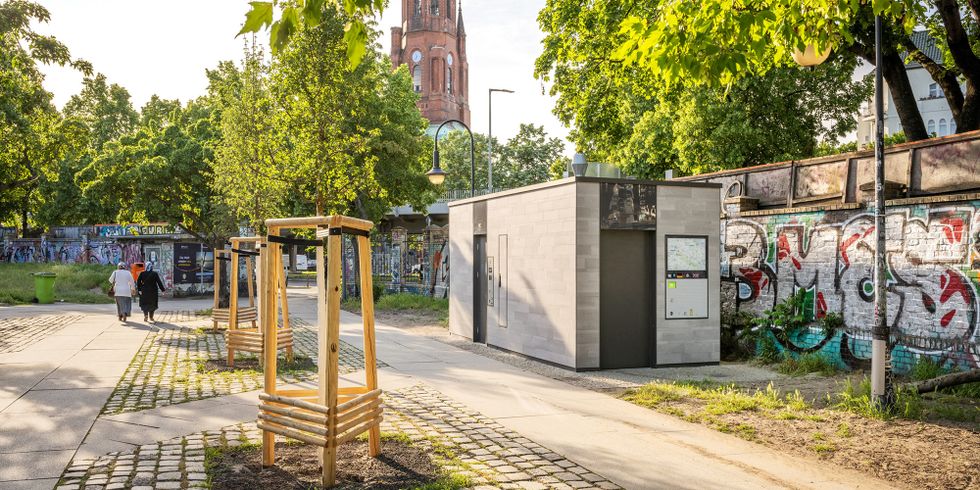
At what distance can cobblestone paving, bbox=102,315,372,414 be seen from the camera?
353 inches

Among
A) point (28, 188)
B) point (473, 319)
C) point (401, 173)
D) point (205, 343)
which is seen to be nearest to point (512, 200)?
point (473, 319)

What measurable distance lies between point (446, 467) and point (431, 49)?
101 m

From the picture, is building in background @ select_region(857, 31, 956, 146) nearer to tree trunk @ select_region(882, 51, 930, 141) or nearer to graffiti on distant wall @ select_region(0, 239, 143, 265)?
tree trunk @ select_region(882, 51, 930, 141)

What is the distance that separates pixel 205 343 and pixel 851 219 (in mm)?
11548

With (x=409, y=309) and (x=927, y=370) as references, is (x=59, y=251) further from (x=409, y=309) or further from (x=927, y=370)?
(x=927, y=370)

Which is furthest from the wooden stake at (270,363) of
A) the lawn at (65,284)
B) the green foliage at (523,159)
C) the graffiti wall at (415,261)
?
the green foliage at (523,159)

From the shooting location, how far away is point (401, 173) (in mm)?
30422

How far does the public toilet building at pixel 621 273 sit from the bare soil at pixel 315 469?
5.62 m

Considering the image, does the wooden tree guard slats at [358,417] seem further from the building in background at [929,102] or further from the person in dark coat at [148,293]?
the building in background at [929,102]

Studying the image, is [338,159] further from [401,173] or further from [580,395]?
[580,395]

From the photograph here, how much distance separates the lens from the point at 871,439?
721cm

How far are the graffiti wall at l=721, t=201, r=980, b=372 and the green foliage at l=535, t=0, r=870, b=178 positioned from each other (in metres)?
4.63

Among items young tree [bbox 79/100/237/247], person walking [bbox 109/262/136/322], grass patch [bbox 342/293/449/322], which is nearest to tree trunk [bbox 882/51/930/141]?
A: grass patch [bbox 342/293/449/322]

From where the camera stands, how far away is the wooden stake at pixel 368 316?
6039 mm
